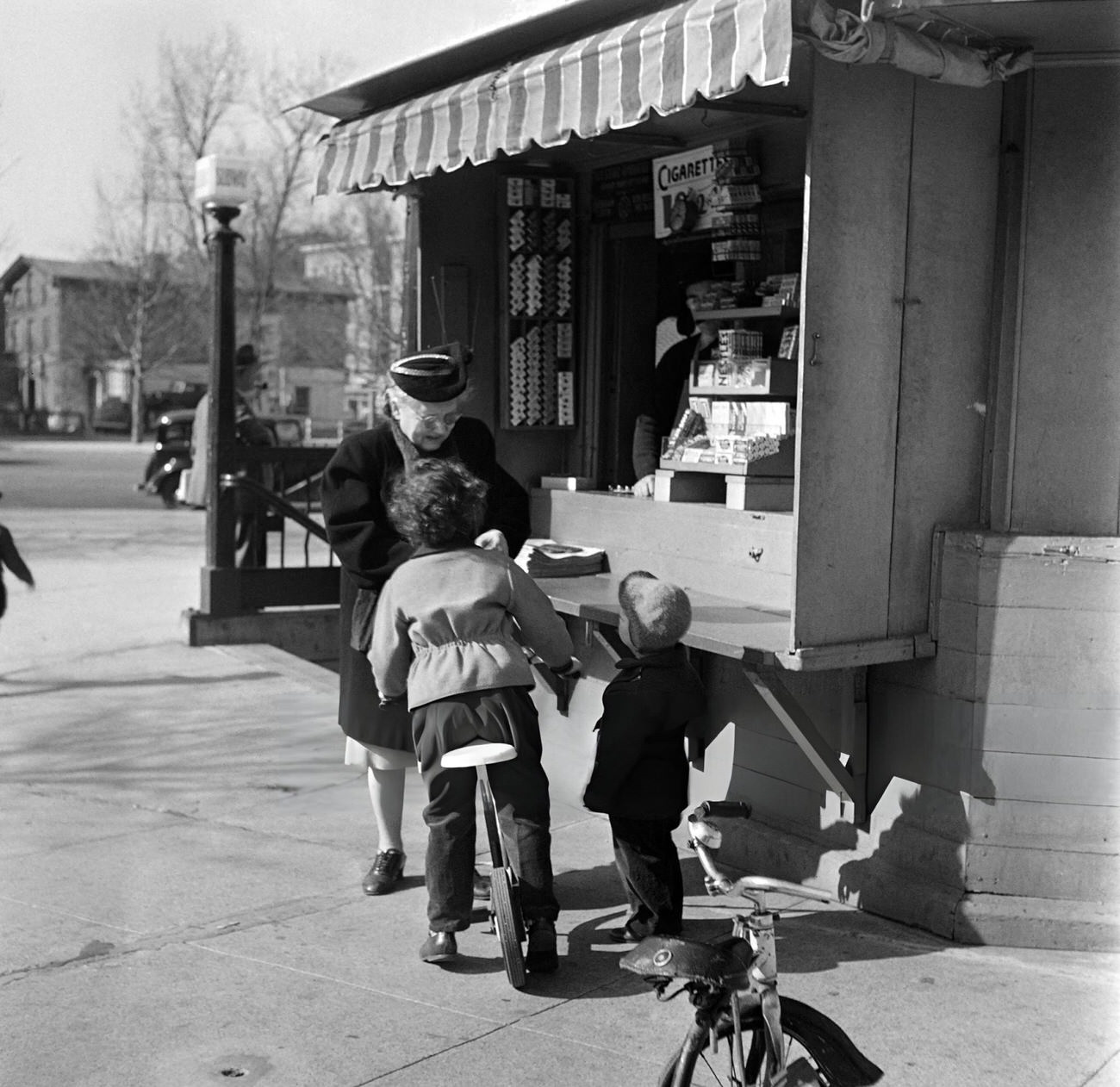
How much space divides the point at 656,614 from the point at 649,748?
436 millimetres

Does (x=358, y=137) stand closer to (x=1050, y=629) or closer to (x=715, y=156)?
(x=715, y=156)

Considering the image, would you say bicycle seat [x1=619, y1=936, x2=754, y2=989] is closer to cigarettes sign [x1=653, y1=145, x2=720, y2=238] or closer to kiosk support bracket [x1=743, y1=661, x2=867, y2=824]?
kiosk support bracket [x1=743, y1=661, x2=867, y2=824]

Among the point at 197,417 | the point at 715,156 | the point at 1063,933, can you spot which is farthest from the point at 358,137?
the point at 197,417

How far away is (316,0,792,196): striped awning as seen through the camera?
13.8 ft

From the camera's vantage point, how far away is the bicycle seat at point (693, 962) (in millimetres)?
2916

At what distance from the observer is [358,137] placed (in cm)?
644

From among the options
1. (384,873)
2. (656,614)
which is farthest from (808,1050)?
(384,873)

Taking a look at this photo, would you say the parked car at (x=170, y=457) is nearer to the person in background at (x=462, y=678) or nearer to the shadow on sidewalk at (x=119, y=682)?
the shadow on sidewalk at (x=119, y=682)

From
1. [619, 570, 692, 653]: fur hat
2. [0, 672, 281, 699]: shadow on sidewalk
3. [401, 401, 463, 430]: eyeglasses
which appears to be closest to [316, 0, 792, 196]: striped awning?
[401, 401, 463, 430]: eyeglasses

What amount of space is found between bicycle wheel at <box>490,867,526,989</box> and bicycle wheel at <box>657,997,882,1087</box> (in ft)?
4.22

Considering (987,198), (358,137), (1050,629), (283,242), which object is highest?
(283,242)

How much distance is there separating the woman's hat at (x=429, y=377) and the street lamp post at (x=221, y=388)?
5.66 meters

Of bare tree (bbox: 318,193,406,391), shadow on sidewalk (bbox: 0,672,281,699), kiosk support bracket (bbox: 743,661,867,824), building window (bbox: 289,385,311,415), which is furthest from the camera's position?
building window (bbox: 289,385,311,415)

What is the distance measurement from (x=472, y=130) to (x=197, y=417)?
637cm
